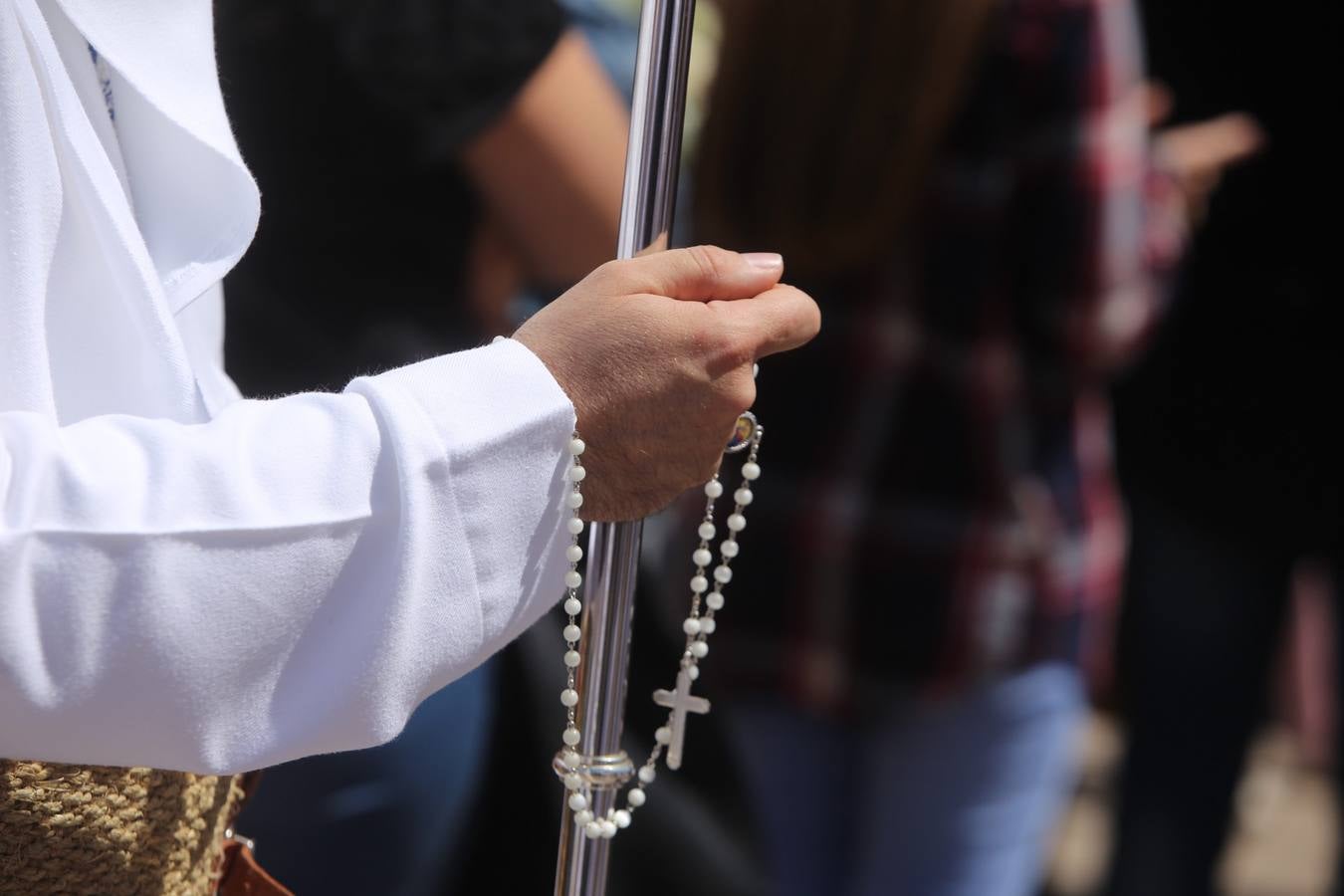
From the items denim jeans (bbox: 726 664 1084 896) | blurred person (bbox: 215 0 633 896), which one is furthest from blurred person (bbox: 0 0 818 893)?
denim jeans (bbox: 726 664 1084 896)

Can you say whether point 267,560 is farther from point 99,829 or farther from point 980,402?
point 980,402

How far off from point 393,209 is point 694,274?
667 millimetres

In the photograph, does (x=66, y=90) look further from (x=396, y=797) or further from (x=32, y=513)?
(x=396, y=797)

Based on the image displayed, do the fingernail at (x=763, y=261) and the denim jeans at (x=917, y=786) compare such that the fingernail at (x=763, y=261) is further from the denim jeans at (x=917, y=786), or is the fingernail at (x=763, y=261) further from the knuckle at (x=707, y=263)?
the denim jeans at (x=917, y=786)

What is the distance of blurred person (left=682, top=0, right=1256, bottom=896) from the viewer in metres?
1.61

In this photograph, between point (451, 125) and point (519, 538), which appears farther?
point (451, 125)

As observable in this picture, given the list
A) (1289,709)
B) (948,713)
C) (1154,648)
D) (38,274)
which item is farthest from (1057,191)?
(1289,709)

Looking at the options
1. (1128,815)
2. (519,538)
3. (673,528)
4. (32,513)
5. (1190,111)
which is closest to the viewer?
(32,513)

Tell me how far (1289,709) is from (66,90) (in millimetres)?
3019

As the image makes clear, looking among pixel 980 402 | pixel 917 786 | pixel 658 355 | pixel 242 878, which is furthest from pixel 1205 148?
pixel 242 878

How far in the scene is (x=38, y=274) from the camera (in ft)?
2.39

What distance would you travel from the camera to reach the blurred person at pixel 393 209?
1.25 metres

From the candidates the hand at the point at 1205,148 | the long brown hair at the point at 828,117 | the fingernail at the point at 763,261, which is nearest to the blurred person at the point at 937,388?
the long brown hair at the point at 828,117

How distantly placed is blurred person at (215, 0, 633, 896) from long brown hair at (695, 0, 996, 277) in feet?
1.13
